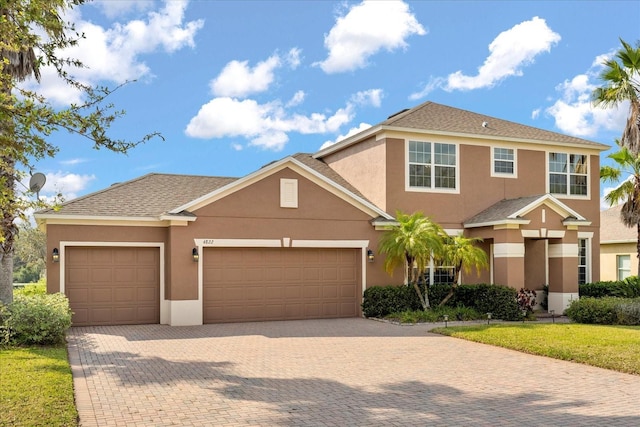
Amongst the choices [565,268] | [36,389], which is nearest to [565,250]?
[565,268]

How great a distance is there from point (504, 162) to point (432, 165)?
2938 millimetres

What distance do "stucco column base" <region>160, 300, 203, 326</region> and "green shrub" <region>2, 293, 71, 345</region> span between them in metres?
4.10

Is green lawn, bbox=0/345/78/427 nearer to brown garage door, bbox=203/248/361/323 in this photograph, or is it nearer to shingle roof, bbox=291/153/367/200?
brown garage door, bbox=203/248/361/323

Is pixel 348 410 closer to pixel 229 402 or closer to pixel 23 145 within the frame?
pixel 229 402

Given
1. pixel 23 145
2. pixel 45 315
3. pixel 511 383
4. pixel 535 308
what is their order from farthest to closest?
pixel 535 308 < pixel 45 315 < pixel 511 383 < pixel 23 145

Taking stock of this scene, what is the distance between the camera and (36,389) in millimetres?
8828

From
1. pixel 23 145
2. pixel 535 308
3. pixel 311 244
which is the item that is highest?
pixel 23 145

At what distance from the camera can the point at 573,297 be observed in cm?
2012

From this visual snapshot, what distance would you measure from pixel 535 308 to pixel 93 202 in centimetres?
1487

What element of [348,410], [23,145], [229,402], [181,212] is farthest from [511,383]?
[181,212]

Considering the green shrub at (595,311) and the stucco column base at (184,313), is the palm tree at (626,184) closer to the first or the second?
the green shrub at (595,311)

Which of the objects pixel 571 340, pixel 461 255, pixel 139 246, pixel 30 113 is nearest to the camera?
pixel 30 113

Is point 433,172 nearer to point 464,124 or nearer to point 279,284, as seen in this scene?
point 464,124

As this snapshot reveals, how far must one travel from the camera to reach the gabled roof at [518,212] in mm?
19250
